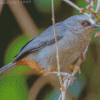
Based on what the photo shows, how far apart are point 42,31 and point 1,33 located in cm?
85

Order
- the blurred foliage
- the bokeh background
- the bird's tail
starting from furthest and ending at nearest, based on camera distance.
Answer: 1. the blurred foliage
2. the bird's tail
3. the bokeh background

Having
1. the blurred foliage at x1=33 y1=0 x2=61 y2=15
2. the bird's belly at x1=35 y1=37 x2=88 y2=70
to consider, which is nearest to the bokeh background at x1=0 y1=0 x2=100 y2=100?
the blurred foliage at x1=33 y1=0 x2=61 y2=15

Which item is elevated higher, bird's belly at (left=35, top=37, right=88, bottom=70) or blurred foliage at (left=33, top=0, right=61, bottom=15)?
blurred foliage at (left=33, top=0, right=61, bottom=15)

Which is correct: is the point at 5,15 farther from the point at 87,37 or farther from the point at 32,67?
the point at 87,37

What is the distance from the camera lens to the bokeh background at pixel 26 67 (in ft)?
12.4

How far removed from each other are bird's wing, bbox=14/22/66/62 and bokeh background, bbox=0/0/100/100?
170 millimetres

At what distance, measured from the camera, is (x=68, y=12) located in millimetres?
4227

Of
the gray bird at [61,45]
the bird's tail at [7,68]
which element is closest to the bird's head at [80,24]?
the gray bird at [61,45]

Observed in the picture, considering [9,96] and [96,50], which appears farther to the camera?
[96,50]

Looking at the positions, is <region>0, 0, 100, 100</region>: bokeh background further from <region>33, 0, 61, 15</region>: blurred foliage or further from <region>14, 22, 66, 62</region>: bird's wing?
<region>14, 22, 66, 62</region>: bird's wing

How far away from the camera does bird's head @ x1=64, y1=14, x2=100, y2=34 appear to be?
142 inches

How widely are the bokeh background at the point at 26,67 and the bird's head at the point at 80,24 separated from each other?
0.18m

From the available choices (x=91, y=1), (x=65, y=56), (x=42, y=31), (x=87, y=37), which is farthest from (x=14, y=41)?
(x=91, y=1)

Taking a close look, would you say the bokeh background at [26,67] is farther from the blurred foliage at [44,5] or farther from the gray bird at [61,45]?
the gray bird at [61,45]
